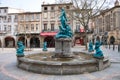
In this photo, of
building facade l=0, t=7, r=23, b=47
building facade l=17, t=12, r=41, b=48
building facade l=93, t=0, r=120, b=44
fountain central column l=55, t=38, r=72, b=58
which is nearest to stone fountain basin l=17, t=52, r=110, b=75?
fountain central column l=55, t=38, r=72, b=58

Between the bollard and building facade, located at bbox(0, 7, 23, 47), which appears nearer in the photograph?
the bollard

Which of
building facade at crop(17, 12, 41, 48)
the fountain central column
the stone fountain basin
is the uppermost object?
building facade at crop(17, 12, 41, 48)

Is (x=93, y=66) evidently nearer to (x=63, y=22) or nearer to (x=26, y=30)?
(x=63, y=22)

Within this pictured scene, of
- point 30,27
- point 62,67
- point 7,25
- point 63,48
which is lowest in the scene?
point 62,67

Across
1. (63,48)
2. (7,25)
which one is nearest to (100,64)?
(63,48)

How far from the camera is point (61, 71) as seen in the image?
35.2ft

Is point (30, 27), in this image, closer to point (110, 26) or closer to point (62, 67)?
point (110, 26)

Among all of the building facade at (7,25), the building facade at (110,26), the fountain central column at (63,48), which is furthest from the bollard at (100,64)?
the building facade at (7,25)

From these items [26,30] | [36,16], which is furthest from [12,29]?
[36,16]

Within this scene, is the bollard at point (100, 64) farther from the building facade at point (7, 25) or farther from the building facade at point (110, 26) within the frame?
the building facade at point (7, 25)

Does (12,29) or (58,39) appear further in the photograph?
(12,29)

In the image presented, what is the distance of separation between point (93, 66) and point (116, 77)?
179cm

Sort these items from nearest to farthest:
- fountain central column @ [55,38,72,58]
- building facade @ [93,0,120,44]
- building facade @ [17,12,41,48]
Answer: fountain central column @ [55,38,72,58], building facade @ [93,0,120,44], building facade @ [17,12,41,48]

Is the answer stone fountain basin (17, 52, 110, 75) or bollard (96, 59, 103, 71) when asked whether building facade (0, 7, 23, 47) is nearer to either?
stone fountain basin (17, 52, 110, 75)
